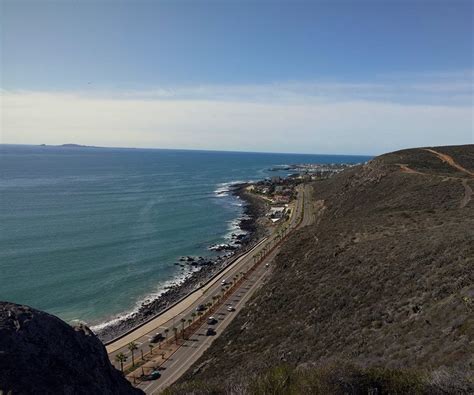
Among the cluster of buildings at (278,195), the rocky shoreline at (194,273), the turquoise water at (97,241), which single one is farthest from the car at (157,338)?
the cluster of buildings at (278,195)

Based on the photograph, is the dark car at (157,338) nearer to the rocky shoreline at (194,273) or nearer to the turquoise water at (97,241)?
the rocky shoreline at (194,273)

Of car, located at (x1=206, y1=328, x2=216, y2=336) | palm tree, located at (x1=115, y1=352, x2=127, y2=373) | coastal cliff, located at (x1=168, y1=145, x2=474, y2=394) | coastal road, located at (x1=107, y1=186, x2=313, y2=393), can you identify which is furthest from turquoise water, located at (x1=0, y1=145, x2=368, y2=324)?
coastal cliff, located at (x1=168, y1=145, x2=474, y2=394)

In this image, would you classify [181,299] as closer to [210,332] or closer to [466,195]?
[210,332]

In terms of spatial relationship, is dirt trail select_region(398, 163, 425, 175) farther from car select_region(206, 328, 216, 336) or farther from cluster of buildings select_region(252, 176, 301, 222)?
car select_region(206, 328, 216, 336)

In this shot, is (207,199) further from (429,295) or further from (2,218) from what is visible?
(429,295)

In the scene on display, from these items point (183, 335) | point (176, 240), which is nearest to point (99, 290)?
point (183, 335)

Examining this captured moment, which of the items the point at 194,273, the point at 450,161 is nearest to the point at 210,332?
the point at 194,273
